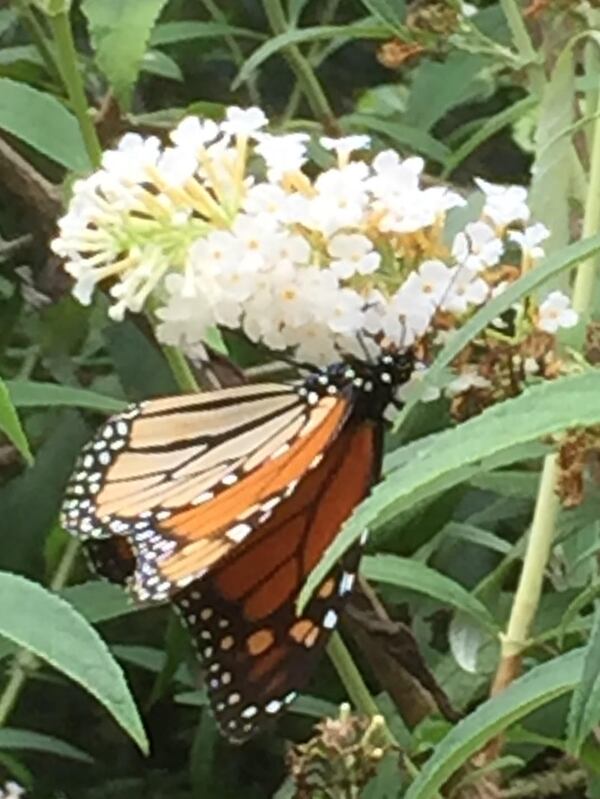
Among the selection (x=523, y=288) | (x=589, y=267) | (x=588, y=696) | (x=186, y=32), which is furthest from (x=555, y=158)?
(x=186, y=32)

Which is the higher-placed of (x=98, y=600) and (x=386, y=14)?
(x=386, y=14)

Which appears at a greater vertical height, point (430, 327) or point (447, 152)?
point (430, 327)

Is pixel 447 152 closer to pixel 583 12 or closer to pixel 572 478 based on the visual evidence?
pixel 583 12

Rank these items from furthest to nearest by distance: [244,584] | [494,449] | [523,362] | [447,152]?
1. [447,152]
2. [244,584]
3. [523,362]
4. [494,449]

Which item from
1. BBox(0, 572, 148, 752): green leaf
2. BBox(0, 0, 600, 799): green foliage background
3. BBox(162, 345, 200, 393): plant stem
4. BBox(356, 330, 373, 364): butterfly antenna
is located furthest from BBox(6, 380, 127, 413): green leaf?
BBox(0, 572, 148, 752): green leaf

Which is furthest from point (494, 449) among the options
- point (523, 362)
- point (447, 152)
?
point (447, 152)

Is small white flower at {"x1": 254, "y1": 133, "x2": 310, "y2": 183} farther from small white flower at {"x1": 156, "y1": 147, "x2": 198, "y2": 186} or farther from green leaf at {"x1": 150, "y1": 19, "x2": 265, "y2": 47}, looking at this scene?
green leaf at {"x1": 150, "y1": 19, "x2": 265, "y2": 47}

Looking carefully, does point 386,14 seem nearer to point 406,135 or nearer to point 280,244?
point 406,135
